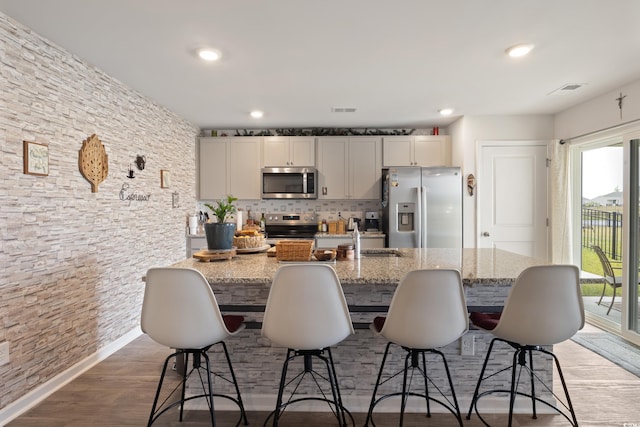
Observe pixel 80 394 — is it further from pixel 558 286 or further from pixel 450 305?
pixel 558 286

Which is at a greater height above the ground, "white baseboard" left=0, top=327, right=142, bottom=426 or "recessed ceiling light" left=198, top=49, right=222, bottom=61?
"recessed ceiling light" left=198, top=49, right=222, bottom=61

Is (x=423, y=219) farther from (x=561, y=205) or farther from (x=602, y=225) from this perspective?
(x=602, y=225)

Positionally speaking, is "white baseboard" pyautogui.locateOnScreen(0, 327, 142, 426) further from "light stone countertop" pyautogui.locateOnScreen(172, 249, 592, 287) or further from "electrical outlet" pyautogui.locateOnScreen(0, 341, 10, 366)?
"light stone countertop" pyautogui.locateOnScreen(172, 249, 592, 287)

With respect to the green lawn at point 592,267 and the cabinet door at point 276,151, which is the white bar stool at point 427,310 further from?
the cabinet door at point 276,151

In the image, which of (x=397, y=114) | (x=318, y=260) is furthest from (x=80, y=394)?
(x=397, y=114)

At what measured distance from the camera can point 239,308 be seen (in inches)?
84.8

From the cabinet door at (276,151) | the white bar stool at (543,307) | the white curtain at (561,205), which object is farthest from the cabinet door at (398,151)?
the white bar stool at (543,307)

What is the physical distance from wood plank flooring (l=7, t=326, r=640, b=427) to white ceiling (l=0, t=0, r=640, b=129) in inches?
94.3

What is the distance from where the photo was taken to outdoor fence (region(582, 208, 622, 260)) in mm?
3551

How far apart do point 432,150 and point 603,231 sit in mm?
2104

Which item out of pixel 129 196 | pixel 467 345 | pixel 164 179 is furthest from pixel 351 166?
pixel 467 345

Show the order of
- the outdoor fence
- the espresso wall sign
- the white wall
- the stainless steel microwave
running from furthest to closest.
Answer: the stainless steel microwave
the white wall
the outdoor fence
the espresso wall sign

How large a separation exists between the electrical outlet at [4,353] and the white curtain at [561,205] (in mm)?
5067

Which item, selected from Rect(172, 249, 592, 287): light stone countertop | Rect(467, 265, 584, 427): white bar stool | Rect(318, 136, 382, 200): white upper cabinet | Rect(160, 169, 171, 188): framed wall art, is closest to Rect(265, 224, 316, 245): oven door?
Rect(318, 136, 382, 200): white upper cabinet
